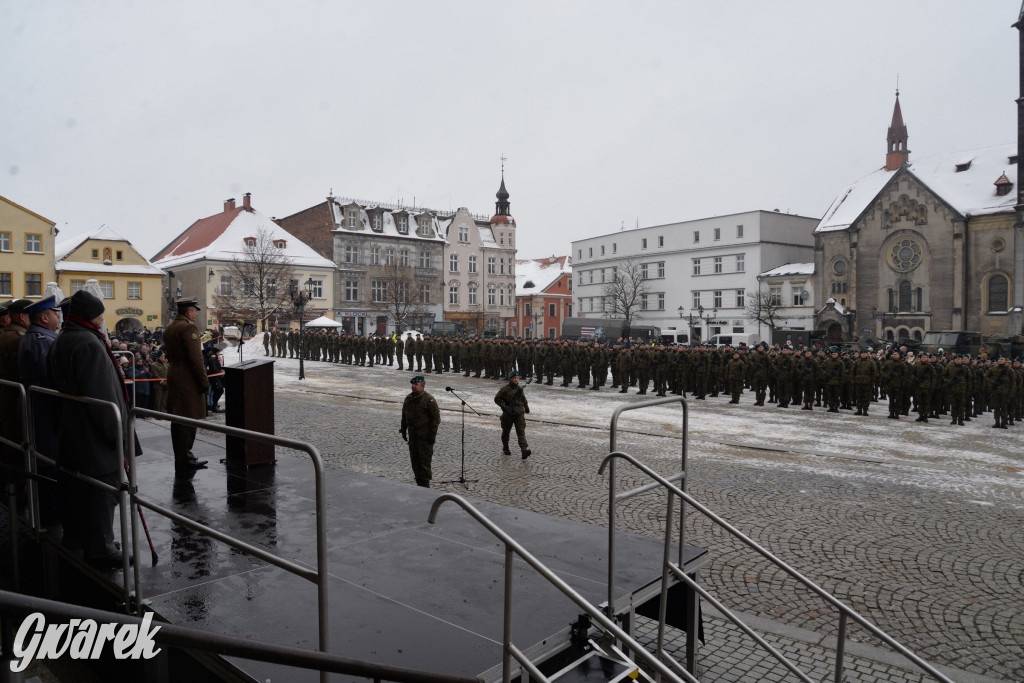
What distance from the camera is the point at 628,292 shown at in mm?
73688

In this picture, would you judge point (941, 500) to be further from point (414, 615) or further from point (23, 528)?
point (23, 528)

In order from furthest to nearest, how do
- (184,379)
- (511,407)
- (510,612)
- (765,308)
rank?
(765,308) → (511,407) → (184,379) → (510,612)

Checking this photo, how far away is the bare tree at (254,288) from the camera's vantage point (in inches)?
2059

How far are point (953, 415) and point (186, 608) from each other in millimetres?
19036

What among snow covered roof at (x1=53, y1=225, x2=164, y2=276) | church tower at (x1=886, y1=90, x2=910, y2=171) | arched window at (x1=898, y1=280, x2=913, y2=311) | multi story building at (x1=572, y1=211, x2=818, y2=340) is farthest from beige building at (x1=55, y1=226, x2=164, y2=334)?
church tower at (x1=886, y1=90, x2=910, y2=171)

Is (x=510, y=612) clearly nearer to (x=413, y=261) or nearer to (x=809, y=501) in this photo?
(x=809, y=501)

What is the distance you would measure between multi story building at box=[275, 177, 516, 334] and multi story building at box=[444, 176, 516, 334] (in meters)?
0.10

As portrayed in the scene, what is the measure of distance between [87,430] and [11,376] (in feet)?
9.82

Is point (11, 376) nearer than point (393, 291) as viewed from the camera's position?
Yes

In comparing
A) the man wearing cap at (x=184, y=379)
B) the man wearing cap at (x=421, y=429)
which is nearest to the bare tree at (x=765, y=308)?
the man wearing cap at (x=421, y=429)

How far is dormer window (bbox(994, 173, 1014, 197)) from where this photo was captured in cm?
5162

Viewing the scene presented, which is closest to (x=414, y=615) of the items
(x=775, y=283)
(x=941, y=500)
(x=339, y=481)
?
(x=339, y=481)

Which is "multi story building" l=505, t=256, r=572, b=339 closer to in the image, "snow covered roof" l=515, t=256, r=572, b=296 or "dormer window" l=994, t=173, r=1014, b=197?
"snow covered roof" l=515, t=256, r=572, b=296

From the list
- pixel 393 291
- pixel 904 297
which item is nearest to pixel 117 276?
pixel 393 291
